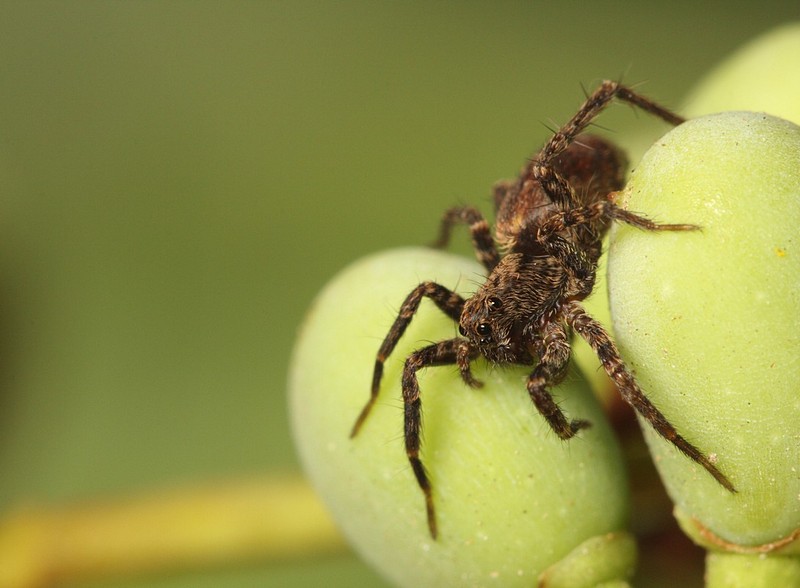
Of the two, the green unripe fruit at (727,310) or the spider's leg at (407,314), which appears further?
the spider's leg at (407,314)

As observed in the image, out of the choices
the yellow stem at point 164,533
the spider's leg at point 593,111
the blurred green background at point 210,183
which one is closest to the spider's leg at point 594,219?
the spider's leg at point 593,111

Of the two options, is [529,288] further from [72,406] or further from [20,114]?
[20,114]

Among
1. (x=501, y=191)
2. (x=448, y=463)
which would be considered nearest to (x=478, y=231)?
(x=501, y=191)

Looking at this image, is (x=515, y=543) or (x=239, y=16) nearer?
(x=515, y=543)

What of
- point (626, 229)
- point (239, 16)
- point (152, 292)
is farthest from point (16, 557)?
point (239, 16)

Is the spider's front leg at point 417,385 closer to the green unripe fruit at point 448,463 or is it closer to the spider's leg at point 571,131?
the green unripe fruit at point 448,463

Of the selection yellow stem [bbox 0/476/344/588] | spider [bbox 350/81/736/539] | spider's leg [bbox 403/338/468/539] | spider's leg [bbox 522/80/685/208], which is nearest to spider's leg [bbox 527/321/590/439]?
spider [bbox 350/81/736/539]

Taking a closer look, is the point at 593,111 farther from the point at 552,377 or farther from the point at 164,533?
the point at 164,533
